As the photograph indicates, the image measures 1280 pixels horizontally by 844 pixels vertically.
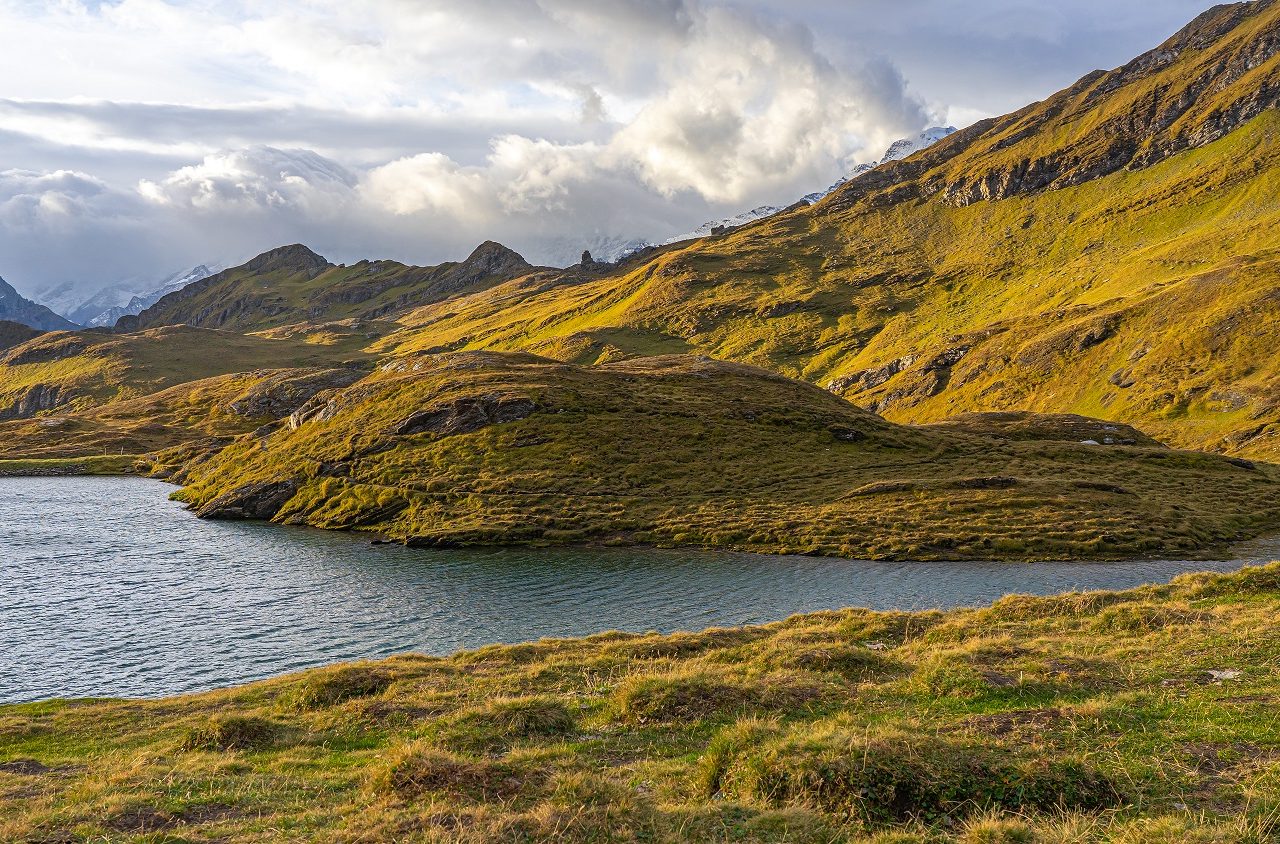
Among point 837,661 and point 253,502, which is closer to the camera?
point 837,661

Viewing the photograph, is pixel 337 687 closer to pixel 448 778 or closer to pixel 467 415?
pixel 448 778

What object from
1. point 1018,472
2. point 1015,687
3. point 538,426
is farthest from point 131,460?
point 1015,687

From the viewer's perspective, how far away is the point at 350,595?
57.9m

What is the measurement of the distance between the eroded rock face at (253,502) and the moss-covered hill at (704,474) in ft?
0.85

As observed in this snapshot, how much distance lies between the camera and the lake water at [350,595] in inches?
1740

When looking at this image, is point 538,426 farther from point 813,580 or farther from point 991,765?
point 991,765

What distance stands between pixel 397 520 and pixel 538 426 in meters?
24.2

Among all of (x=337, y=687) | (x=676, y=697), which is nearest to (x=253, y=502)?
(x=337, y=687)

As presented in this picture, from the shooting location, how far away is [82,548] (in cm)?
7706

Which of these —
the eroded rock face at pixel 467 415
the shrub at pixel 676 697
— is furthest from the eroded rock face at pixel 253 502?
the shrub at pixel 676 697

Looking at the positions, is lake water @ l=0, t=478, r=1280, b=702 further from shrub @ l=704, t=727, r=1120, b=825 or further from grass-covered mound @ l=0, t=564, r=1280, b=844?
shrub @ l=704, t=727, r=1120, b=825

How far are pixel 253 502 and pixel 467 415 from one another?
28953 mm

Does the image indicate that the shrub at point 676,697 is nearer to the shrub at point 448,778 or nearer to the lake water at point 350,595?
the shrub at point 448,778

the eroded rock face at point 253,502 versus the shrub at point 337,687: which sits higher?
the eroded rock face at point 253,502
